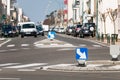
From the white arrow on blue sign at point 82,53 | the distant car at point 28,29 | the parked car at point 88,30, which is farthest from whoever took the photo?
the distant car at point 28,29

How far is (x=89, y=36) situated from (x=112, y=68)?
58043 mm

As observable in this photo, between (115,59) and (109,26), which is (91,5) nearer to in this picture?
(109,26)

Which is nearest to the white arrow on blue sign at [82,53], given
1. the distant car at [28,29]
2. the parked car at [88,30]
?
the parked car at [88,30]

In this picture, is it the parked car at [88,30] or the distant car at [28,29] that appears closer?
the parked car at [88,30]

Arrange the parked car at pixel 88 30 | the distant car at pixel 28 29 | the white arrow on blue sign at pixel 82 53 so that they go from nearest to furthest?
the white arrow on blue sign at pixel 82 53
the parked car at pixel 88 30
the distant car at pixel 28 29

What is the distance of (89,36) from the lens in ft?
257

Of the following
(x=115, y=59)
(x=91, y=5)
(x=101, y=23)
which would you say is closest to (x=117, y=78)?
(x=115, y=59)

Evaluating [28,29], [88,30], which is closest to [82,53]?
[88,30]

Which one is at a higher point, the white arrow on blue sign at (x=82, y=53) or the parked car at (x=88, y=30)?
the white arrow on blue sign at (x=82, y=53)

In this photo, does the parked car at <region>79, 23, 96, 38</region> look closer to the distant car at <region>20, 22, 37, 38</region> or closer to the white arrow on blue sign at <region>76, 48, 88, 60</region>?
the distant car at <region>20, 22, 37, 38</region>

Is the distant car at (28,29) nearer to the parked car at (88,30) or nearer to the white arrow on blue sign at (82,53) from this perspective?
the parked car at (88,30)

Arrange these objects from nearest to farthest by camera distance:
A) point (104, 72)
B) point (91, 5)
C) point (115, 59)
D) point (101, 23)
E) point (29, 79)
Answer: point (29, 79), point (104, 72), point (115, 59), point (101, 23), point (91, 5)

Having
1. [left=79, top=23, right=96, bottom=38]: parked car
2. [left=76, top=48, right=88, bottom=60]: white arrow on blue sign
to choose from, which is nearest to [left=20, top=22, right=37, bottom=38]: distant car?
[left=79, top=23, right=96, bottom=38]: parked car

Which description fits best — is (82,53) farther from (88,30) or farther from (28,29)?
(28,29)
